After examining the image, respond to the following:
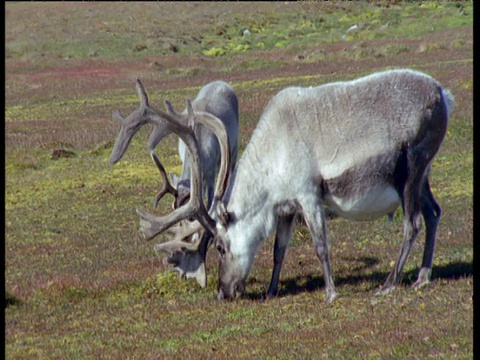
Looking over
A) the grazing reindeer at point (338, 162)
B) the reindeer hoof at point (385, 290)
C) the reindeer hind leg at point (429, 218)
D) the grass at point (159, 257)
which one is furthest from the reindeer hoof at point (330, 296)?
the reindeer hind leg at point (429, 218)

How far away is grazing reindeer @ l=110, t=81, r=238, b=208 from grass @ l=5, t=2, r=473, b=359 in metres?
1.38

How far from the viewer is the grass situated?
29.3 feet

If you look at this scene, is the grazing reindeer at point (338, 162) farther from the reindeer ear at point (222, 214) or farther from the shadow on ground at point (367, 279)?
the shadow on ground at point (367, 279)

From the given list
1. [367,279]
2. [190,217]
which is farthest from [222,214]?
[367,279]

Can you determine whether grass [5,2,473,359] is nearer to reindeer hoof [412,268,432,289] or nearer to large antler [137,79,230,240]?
reindeer hoof [412,268,432,289]

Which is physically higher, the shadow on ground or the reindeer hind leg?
the reindeer hind leg

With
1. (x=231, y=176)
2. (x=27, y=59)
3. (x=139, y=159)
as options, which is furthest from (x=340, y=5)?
(x=231, y=176)

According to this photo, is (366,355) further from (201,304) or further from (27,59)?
(27,59)

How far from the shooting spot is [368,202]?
11250 millimetres

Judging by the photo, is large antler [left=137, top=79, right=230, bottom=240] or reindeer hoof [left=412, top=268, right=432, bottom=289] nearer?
reindeer hoof [left=412, top=268, right=432, bottom=289]

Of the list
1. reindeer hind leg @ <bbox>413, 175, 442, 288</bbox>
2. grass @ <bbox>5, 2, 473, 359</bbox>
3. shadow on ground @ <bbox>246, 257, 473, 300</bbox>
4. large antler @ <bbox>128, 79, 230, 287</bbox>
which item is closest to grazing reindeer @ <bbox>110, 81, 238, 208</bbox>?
large antler @ <bbox>128, 79, 230, 287</bbox>

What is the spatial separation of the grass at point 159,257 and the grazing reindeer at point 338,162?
88 centimetres

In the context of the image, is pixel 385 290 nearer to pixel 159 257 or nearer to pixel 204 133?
pixel 159 257

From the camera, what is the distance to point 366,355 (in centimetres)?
750
